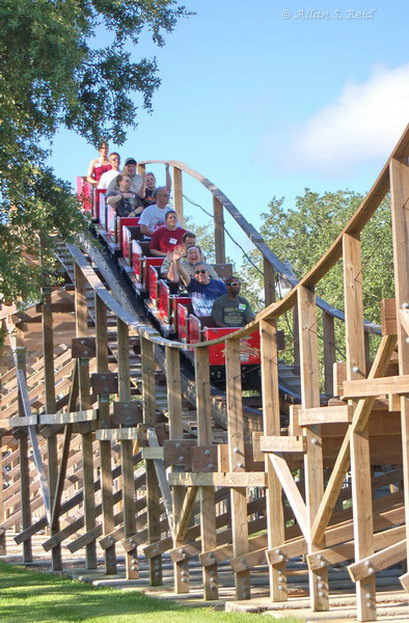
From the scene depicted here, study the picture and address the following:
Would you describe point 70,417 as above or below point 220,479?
above

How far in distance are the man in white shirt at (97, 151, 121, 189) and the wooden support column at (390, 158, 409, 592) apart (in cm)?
1296

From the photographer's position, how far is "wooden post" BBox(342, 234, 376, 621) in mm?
9000

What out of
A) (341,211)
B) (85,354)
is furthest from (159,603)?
(341,211)

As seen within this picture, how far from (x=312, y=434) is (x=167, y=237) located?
8144 millimetres

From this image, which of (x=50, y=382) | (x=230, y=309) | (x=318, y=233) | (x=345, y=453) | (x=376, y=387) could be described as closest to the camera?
(x=376, y=387)

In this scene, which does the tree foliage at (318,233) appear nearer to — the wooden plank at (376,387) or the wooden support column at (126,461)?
the wooden support column at (126,461)

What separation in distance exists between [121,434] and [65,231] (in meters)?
2.43

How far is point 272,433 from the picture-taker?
35.7 ft

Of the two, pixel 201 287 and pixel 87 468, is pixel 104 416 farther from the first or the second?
pixel 201 287

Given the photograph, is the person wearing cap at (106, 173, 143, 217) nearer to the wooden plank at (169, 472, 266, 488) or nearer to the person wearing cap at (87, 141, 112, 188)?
the person wearing cap at (87, 141, 112, 188)

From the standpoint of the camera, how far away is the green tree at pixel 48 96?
41.7 feet

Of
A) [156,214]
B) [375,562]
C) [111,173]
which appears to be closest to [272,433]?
[375,562]

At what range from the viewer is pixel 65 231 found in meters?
14.2

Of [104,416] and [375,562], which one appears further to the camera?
[104,416]
